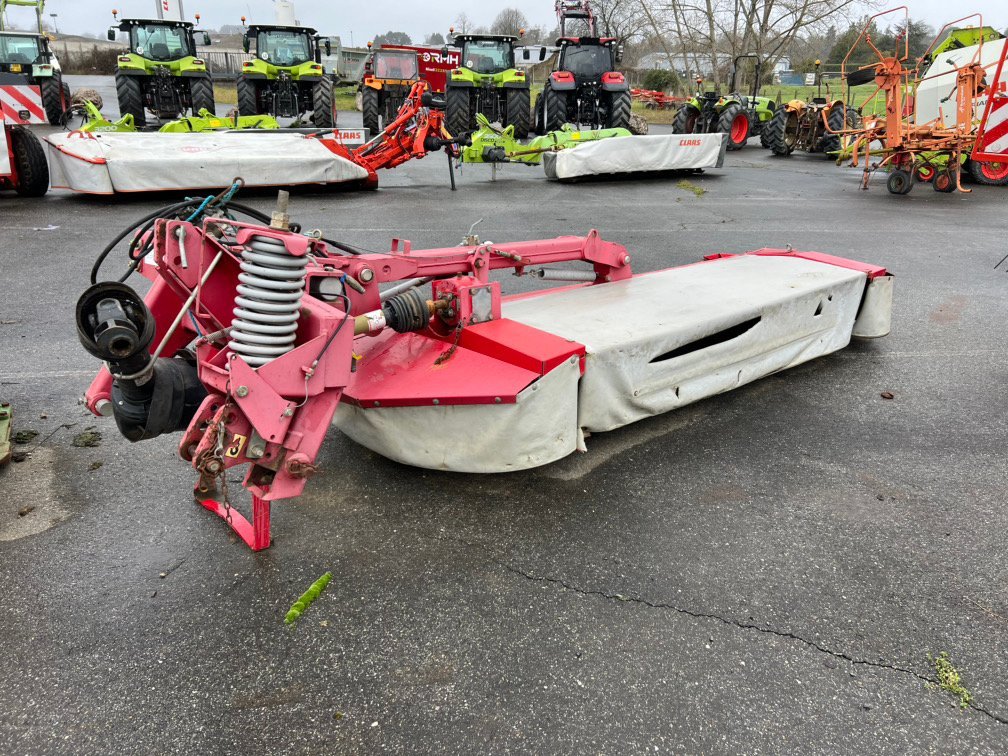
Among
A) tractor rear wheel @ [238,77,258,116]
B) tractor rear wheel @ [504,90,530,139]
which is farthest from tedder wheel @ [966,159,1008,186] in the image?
tractor rear wheel @ [238,77,258,116]

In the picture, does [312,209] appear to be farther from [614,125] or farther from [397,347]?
[614,125]

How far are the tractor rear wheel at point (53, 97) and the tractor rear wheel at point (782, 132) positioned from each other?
17.0 metres

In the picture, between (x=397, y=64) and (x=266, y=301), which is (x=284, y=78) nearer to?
(x=397, y=64)

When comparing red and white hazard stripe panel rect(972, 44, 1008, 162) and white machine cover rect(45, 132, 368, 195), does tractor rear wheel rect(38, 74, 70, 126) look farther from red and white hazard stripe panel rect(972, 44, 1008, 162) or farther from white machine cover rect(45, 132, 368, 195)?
red and white hazard stripe panel rect(972, 44, 1008, 162)

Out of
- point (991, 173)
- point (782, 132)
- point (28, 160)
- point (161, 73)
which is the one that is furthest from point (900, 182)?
point (161, 73)

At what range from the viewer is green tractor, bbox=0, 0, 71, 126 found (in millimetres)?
17641

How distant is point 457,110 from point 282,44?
3.68 meters

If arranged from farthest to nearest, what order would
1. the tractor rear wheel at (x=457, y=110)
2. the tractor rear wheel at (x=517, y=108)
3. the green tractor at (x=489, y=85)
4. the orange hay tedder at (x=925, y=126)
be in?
the tractor rear wheel at (x=517, y=108), the green tractor at (x=489, y=85), the tractor rear wheel at (x=457, y=110), the orange hay tedder at (x=925, y=126)

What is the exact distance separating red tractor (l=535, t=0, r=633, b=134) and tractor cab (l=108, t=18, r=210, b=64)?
270 inches

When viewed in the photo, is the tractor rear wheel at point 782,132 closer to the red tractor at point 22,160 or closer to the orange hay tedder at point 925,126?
the orange hay tedder at point 925,126

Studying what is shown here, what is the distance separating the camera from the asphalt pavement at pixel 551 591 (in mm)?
1911

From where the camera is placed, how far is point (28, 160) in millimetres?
8820

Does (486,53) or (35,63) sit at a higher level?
(35,63)

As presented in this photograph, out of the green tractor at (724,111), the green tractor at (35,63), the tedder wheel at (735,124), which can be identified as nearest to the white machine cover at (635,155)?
the tedder wheel at (735,124)
